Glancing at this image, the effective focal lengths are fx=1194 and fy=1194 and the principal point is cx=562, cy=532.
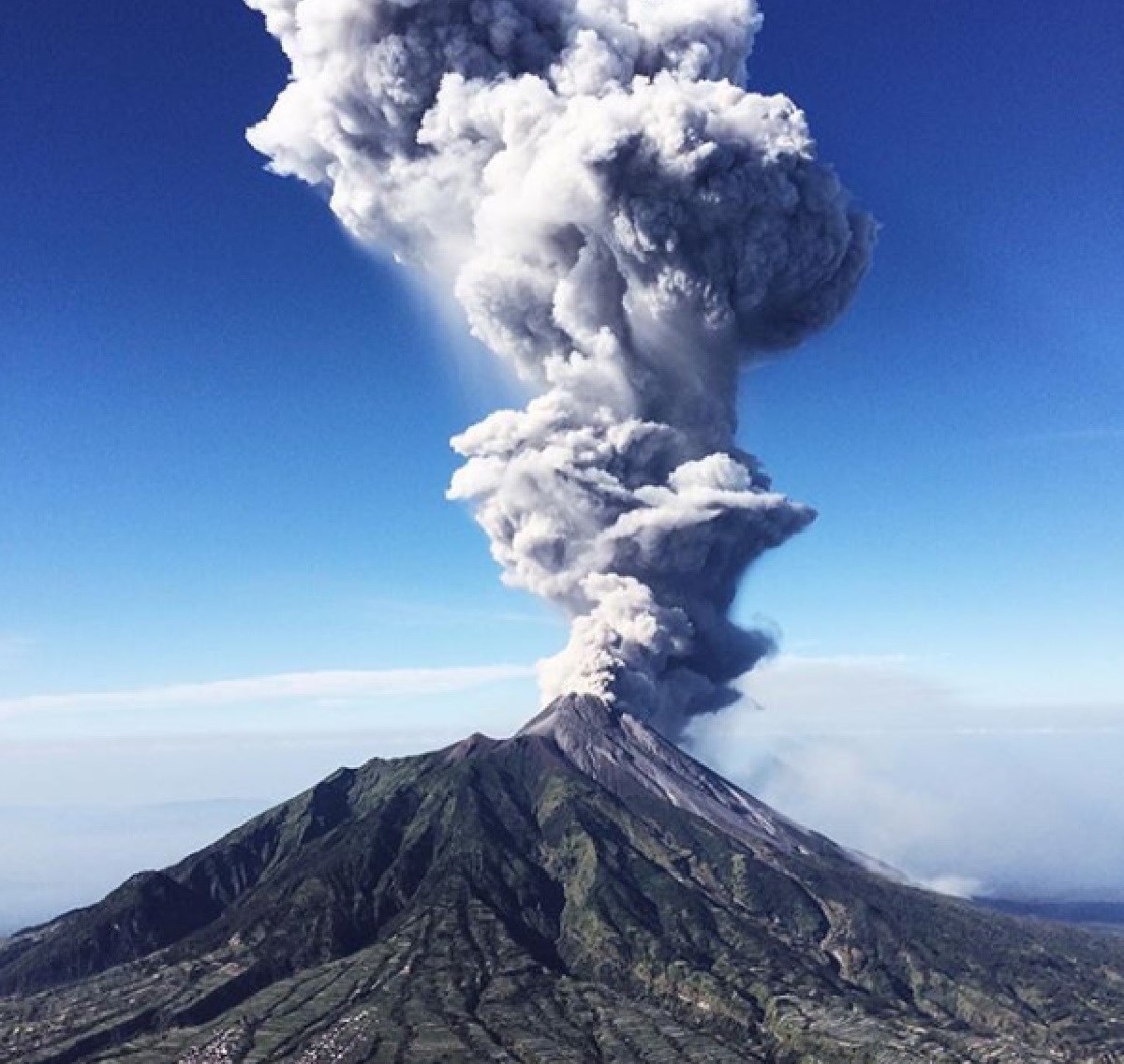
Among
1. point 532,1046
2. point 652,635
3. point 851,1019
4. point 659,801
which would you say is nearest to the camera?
point 532,1046

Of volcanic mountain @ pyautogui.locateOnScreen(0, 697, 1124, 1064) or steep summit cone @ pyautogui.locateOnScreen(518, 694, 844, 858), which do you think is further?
steep summit cone @ pyautogui.locateOnScreen(518, 694, 844, 858)

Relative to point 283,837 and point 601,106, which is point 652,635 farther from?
point 283,837

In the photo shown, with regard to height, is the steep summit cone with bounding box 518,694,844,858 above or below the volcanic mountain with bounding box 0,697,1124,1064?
above

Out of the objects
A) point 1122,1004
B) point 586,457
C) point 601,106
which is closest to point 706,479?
point 586,457

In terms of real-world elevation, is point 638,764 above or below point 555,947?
above

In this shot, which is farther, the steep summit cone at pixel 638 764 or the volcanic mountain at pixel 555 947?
the steep summit cone at pixel 638 764

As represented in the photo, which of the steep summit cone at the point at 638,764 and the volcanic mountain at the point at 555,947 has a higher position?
the steep summit cone at the point at 638,764

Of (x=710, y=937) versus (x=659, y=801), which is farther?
(x=659, y=801)

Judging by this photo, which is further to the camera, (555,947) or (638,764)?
(638,764)
